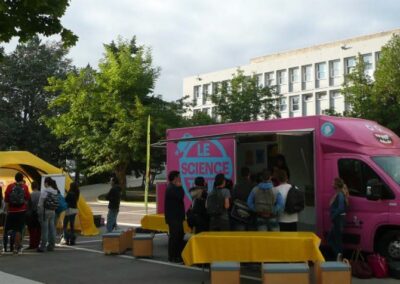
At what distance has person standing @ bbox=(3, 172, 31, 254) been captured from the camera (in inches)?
476

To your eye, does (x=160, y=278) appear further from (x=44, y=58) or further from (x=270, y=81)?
(x=270, y=81)

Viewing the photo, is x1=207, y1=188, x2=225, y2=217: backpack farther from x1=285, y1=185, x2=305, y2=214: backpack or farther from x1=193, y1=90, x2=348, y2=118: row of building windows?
x1=193, y1=90, x2=348, y2=118: row of building windows

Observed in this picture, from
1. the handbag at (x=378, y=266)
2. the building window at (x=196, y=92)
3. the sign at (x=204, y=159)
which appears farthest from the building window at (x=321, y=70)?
the handbag at (x=378, y=266)

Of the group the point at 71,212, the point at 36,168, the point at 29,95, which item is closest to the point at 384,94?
the point at 36,168

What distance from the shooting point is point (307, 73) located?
2635 inches

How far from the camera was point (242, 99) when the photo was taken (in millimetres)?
39750

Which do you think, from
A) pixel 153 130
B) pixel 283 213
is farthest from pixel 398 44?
pixel 283 213

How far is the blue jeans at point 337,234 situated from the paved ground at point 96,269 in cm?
88

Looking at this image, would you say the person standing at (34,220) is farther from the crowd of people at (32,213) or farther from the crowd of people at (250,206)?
the crowd of people at (250,206)

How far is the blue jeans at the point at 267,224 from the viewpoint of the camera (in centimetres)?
997

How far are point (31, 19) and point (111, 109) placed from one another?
2501 centimetres

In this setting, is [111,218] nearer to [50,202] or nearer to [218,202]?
[50,202]

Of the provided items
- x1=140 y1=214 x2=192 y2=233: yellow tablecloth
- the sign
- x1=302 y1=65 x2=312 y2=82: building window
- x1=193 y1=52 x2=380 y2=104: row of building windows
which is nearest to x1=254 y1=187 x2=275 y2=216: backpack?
the sign

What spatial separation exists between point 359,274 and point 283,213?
1.70m
